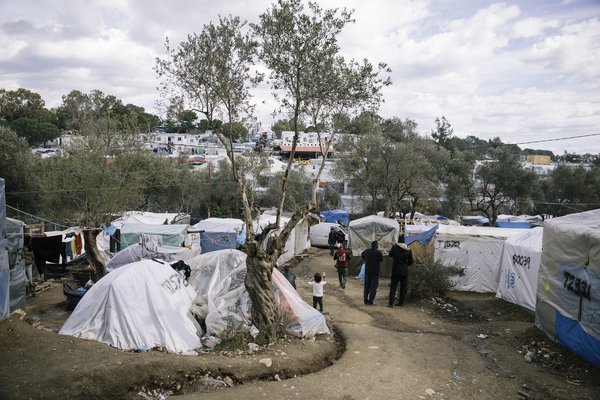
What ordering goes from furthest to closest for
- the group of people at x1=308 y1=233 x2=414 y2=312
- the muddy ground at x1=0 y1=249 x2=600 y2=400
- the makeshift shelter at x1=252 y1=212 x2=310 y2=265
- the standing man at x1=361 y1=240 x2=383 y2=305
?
the makeshift shelter at x1=252 y1=212 x2=310 y2=265
the standing man at x1=361 y1=240 x2=383 y2=305
the group of people at x1=308 y1=233 x2=414 y2=312
the muddy ground at x1=0 y1=249 x2=600 y2=400

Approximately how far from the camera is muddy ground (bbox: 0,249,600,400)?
255 inches

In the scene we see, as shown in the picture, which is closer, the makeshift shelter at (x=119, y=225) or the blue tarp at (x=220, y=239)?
the makeshift shelter at (x=119, y=225)

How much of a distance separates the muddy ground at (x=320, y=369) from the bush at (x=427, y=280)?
9.32ft

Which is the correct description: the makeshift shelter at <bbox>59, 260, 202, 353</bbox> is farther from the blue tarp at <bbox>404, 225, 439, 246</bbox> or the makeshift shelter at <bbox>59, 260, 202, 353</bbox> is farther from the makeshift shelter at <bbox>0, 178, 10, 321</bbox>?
the blue tarp at <bbox>404, 225, 439, 246</bbox>

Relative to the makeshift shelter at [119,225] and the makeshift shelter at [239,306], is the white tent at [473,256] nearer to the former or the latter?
the makeshift shelter at [239,306]

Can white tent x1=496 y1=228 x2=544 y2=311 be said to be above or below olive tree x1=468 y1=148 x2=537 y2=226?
below

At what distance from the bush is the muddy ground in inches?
112

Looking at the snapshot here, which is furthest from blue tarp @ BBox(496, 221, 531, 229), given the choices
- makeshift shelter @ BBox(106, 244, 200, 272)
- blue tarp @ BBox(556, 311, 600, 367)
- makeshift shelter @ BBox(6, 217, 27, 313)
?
makeshift shelter @ BBox(6, 217, 27, 313)

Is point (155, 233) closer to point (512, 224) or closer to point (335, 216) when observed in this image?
point (335, 216)

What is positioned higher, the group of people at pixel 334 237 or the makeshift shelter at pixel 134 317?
the makeshift shelter at pixel 134 317

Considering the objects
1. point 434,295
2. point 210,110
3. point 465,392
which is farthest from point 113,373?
point 434,295

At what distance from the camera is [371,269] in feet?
41.0

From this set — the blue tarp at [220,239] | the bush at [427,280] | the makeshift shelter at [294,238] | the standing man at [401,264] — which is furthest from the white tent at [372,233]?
the standing man at [401,264]

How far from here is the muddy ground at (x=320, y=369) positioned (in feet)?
21.3
